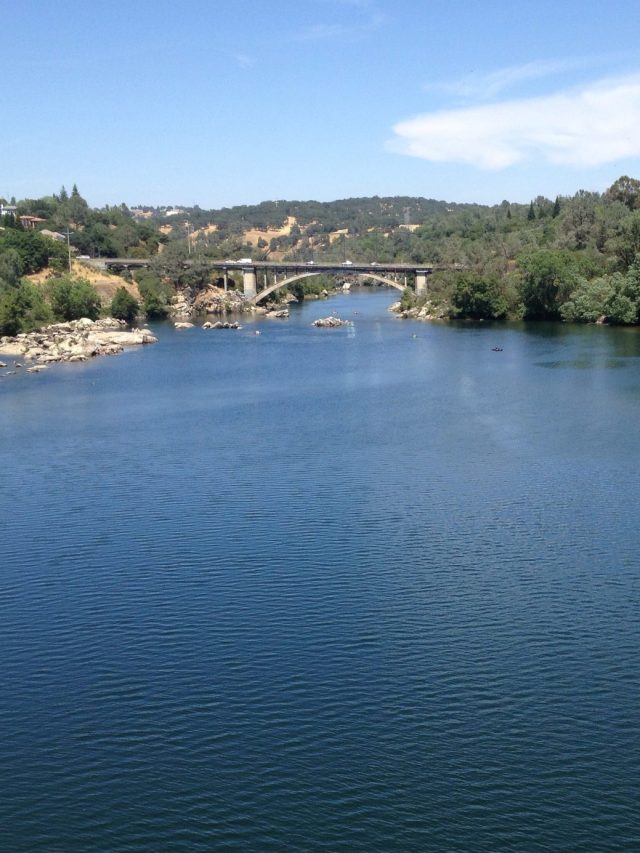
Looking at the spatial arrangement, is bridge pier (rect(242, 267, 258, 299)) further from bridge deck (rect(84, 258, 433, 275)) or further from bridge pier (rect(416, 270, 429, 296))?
bridge pier (rect(416, 270, 429, 296))

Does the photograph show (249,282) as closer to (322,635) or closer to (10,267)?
(10,267)

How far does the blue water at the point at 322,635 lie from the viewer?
57.8ft

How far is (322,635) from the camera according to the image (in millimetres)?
24250

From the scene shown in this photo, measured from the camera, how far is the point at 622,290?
89812 mm

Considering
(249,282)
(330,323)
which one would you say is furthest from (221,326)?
(249,282)

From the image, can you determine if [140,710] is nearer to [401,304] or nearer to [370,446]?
[370,446]

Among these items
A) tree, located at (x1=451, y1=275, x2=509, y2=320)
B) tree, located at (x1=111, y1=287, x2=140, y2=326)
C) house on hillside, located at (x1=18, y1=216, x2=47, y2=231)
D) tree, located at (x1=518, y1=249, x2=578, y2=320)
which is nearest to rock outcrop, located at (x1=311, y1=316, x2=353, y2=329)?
tree, located at (x1=451, y1=275, x2=509, y2=320)

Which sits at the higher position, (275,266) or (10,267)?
(10,267)

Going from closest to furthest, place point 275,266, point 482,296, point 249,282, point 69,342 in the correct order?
point 69,342, point 482,296, point 275,266, point 249,282

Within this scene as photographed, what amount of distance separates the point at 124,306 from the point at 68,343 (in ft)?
96.0

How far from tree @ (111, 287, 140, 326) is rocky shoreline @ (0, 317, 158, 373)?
10500 mm

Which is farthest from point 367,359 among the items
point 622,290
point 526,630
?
point 526,630

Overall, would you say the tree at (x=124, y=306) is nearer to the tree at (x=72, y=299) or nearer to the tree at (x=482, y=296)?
the tree at (x=72, y=299)

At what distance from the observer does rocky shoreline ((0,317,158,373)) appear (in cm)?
8075
